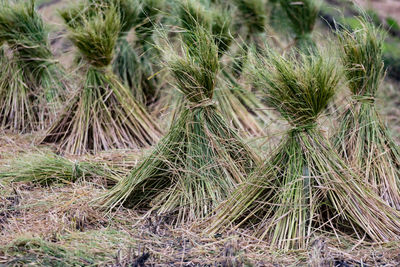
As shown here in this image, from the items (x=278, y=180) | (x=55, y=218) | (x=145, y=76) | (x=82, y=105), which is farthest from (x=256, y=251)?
(x=145, y=76)

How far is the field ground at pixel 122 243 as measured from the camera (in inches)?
115

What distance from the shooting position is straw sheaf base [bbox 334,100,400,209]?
372 centimetres

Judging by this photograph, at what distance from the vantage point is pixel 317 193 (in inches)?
127

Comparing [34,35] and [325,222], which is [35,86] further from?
[325,222]

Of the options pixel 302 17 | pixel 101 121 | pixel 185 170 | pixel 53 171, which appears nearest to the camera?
pixel 185 170

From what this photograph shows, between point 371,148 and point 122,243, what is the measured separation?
1.80 m

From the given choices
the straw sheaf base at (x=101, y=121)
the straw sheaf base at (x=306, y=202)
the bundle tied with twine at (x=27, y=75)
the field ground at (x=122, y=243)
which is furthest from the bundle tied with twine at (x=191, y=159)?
the bundle tied with twine at (x=27, y=75)

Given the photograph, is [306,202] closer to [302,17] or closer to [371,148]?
[371,148]

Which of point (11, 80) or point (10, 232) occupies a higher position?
point (11, 80)

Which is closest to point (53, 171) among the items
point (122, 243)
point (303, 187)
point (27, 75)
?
point (122, 243)

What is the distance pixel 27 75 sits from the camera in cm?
550

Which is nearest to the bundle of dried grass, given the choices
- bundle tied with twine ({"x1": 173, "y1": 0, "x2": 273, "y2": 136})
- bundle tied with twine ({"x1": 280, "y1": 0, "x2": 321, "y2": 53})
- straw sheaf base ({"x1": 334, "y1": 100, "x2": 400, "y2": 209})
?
bundle tied with twine ({"x1": 173, "y1": 0, "x2": 273, "y2": 136})

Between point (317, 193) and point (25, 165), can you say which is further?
point (25, 165)

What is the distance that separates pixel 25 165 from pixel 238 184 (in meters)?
1.67
